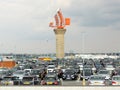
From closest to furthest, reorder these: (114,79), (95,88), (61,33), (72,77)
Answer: (95,88) < (114,79) < (72,77) < (61,33)

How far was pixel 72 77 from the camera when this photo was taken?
4453 cm

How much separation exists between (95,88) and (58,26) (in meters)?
126

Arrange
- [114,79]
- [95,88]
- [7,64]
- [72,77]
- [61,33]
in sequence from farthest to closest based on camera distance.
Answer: [61,33]
[7,64]
[72,77]
[114,79]
[95,88]

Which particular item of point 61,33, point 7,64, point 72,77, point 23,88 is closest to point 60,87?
point 23,88

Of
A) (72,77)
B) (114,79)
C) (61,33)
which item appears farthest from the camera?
(61,33)

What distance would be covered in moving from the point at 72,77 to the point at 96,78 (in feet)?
39.6

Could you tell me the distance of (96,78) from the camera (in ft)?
107

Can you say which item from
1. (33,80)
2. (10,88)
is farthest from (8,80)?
(10,88)

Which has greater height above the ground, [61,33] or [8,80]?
[61,33]

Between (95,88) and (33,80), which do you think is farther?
(33,80)

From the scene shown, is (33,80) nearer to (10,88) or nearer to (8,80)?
(8,80)

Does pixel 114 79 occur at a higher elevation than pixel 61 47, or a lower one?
lower

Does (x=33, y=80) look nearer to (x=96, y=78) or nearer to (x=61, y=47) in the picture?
(x=96, y=78)

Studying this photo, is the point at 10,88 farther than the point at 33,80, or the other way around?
the point at 33,80
